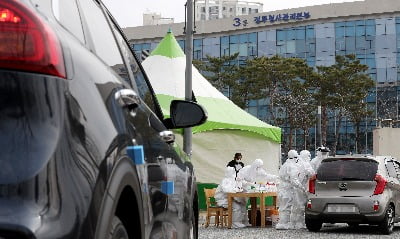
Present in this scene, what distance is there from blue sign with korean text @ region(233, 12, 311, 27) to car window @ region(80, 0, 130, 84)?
73.1 metres

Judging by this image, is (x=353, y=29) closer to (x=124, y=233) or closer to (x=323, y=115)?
(x=323, y=115)

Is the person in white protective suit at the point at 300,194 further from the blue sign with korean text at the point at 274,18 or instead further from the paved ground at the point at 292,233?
the blue sign with korean text at the point at 274,18

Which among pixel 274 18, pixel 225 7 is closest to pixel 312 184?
pixel 274 18

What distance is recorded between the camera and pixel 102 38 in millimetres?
3115

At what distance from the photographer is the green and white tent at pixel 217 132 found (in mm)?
22062

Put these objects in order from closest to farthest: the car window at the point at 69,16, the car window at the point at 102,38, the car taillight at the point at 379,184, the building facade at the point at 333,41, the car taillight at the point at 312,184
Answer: the car window at the point at 69,16 → the car window at the point at 102,38 → the car taillight at the point at 379,184 → the car taillight at the point at 312,184 → the building facade at the point at 333,41

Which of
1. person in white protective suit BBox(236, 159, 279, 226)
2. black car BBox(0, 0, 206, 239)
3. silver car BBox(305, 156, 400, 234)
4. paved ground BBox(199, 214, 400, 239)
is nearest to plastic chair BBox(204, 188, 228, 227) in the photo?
paved ground BBox(199, 214, 400, 239)

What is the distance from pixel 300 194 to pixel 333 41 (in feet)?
192

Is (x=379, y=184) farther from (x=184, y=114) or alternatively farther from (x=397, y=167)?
(x=184, y=114)

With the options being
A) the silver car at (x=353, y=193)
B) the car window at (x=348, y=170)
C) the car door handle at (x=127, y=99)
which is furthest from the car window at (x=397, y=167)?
the car door handle at (x=127, y=99)

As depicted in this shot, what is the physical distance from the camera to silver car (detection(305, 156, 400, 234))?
1617 cm

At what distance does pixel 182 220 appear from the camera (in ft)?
13.0

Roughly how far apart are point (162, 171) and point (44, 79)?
4.21 feet

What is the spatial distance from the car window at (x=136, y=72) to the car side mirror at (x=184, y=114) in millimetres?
175
